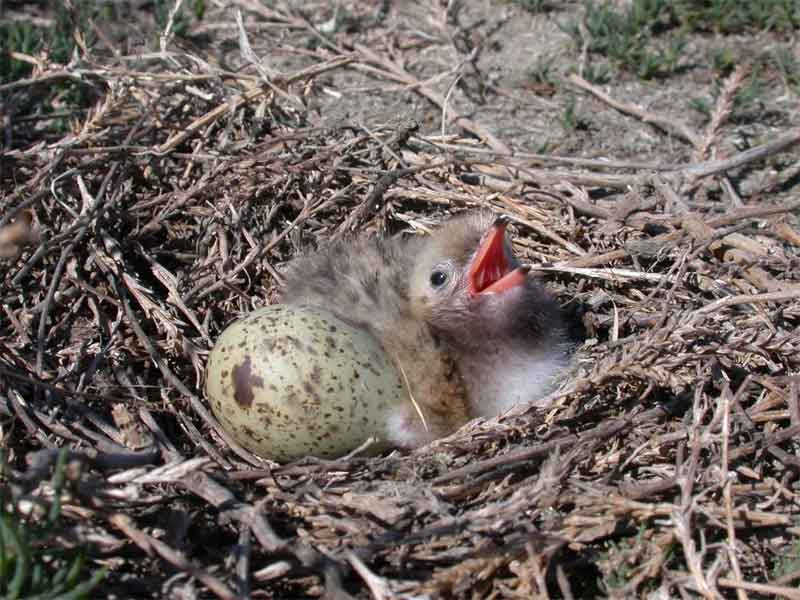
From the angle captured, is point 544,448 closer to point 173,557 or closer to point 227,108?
point 173,557

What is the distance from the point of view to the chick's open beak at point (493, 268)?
313 cm

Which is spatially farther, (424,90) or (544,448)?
(424,90)

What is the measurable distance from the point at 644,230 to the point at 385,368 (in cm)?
142

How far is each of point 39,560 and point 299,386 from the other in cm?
87

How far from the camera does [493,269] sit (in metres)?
3.25

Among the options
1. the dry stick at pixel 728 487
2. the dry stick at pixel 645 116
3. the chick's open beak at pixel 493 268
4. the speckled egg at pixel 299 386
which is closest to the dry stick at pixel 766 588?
the dry stick at pixel 728 487

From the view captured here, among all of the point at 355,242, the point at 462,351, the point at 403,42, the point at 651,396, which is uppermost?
the point at 403,42

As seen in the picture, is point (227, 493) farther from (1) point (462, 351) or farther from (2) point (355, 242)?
A: (2) point (355, 242)

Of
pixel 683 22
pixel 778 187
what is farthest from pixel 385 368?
pixel 683 22

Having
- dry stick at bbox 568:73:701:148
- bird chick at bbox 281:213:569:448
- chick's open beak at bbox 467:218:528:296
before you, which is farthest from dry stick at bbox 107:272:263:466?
dry stick at bbox 568:73:701:148

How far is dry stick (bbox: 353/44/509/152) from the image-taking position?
14.1 feet

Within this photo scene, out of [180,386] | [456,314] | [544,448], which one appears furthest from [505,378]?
[180,386]

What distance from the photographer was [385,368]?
2932mm

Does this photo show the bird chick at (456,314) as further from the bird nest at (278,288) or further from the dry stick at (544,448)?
the dry stick at (544,448)
